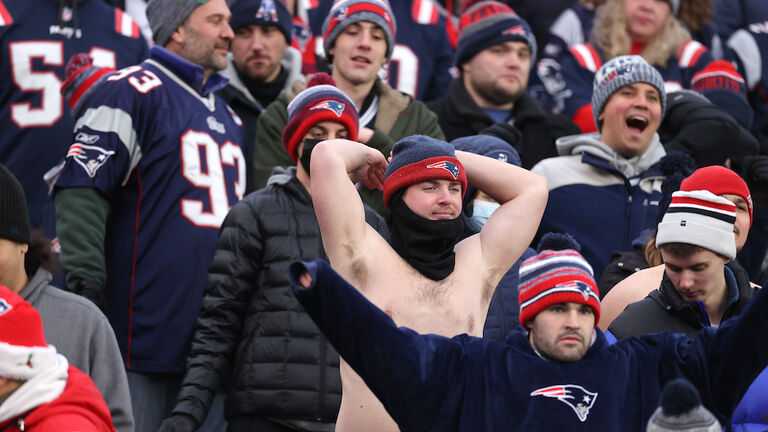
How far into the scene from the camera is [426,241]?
5.08m

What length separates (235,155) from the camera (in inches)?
290

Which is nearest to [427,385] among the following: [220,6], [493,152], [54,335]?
[54,335]

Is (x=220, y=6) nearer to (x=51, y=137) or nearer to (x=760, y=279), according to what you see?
(x=51, y=137)

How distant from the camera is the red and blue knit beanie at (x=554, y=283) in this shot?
4660 mm

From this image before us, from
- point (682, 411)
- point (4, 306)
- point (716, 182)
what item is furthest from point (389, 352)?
point (716, 182)

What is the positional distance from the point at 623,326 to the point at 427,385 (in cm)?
148

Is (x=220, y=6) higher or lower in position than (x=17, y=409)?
higher

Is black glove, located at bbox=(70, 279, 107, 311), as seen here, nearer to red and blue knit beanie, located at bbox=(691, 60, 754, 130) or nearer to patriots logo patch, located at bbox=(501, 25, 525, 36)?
patriots logo patch, located at bbox=(501, 25, 525, 36)

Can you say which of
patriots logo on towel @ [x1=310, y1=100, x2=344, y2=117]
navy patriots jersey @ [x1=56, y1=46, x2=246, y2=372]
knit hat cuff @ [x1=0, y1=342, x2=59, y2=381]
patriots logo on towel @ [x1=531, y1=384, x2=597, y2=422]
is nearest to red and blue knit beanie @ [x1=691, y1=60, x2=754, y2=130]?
patriots logo on towel @ [x1=310, y1=100, x2=344, y2=117]

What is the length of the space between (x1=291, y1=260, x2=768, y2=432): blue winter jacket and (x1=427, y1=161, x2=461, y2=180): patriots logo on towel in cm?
78

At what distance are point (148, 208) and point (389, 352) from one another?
298 cm

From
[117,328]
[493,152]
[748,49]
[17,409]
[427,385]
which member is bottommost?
[117,328]

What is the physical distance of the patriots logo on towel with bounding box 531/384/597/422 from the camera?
4465 mm

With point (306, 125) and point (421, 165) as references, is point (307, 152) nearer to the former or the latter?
point (306, 125)
